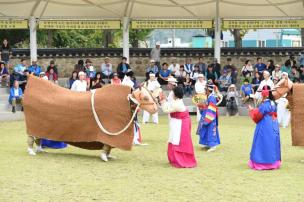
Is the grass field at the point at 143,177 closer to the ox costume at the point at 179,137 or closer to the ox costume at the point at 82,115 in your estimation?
the ox costume at the point at 179,137

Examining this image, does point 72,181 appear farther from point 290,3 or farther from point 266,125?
point 290,3

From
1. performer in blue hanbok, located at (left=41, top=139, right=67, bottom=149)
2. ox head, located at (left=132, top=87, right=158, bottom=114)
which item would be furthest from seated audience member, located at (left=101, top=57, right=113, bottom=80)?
ox head, located at (left=132, top=87, right=158, bottom=114)

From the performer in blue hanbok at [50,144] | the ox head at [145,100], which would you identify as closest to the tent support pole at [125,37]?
the performer in blue hanbok at [50,144]

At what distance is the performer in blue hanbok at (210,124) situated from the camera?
40.1ft

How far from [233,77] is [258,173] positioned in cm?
1167

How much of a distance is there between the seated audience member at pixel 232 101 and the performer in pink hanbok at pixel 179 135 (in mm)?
9116

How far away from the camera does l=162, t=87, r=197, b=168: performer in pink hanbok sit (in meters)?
10.4

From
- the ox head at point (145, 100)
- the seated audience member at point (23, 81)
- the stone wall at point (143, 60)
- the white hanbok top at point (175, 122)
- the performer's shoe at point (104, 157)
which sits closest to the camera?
the white hanbok top at point (175, 122)

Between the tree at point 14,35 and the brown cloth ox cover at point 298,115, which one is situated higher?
the tree at point 14,35

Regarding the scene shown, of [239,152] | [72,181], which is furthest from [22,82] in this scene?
[72,181]

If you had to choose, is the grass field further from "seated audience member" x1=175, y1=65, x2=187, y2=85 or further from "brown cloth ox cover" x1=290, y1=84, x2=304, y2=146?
"seated audience member" x1=175, y1=65, x2=187, y2=85

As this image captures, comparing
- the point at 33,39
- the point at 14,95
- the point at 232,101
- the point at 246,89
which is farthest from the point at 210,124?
the point at 33,39

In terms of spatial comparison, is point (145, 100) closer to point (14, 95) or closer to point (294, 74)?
point (14, 95)

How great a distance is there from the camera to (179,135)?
408 inches
